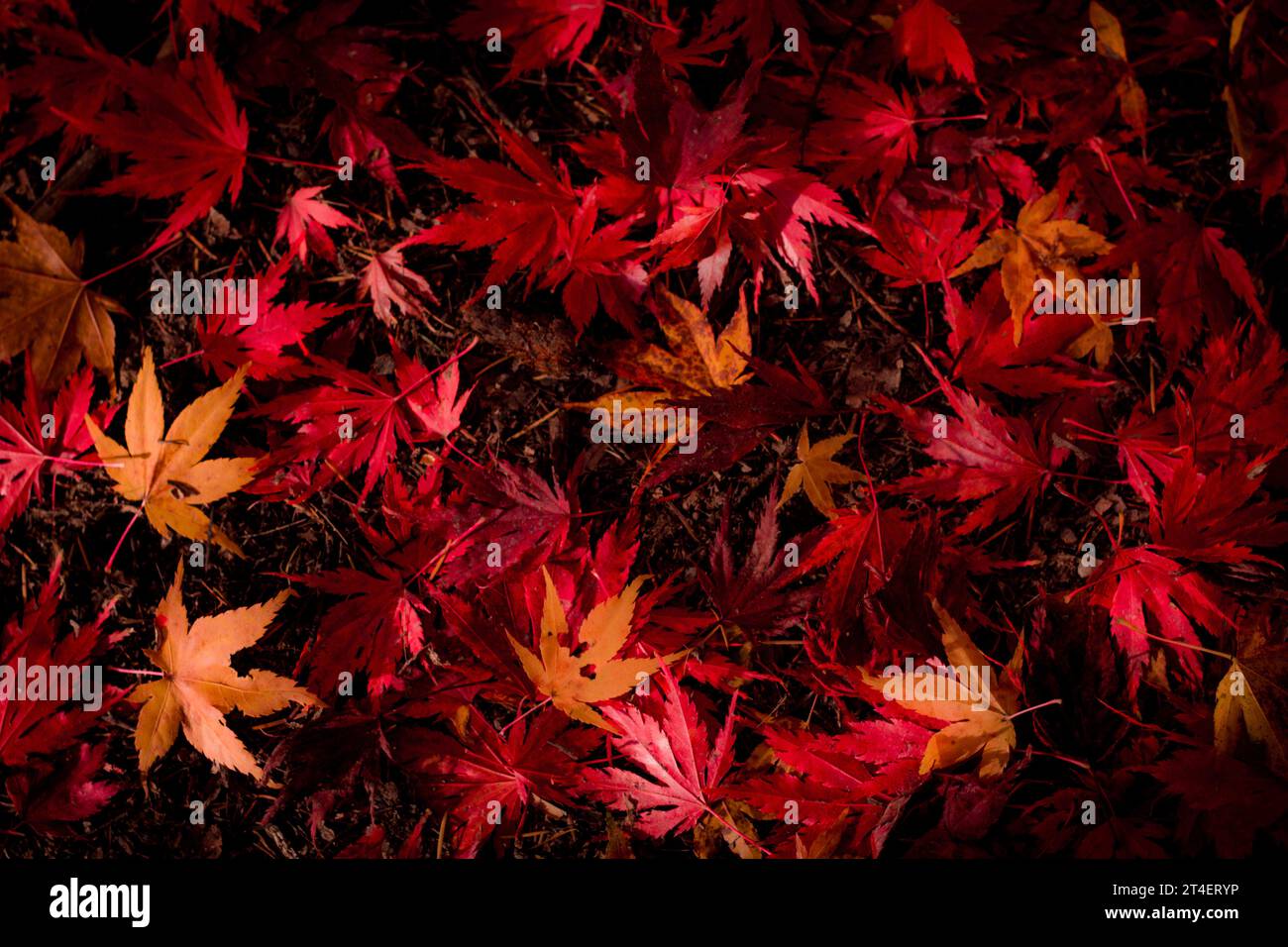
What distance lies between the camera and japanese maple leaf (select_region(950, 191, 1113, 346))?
146 centimetres

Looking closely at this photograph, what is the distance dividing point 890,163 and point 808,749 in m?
1.14

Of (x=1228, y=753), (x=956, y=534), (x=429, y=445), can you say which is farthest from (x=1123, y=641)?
(x=429, y=445)

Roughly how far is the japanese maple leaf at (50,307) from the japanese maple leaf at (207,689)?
1.80 feet

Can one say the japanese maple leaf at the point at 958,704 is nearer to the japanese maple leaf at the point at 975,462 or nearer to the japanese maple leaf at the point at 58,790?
the japanese maple leaf at the point at 975,462

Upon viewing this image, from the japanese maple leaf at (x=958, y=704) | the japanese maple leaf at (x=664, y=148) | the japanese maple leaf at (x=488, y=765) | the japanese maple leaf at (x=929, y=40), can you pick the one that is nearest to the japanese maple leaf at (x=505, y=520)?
the japanese maple leaf at (x=488, y=765)

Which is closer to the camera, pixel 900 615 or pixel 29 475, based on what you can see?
pixel 900 615

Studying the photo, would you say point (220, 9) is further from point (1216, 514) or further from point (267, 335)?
point (1216, 514)

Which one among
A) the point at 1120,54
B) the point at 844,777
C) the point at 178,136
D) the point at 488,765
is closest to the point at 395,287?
the point at 178,136

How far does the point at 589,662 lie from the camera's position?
1.33m

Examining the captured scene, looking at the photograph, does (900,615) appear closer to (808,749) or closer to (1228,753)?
(808,749)

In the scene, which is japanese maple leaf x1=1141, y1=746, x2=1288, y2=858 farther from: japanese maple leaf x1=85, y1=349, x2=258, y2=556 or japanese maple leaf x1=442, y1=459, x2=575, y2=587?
japanese maple leaf x1=85, y1=349, x2=258, y2=556

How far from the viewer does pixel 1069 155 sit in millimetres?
1548

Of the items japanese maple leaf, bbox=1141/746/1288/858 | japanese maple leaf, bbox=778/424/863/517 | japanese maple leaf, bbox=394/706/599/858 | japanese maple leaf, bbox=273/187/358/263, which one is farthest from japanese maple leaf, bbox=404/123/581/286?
japanese maple leaf, bbox=1141/746/1288/858
